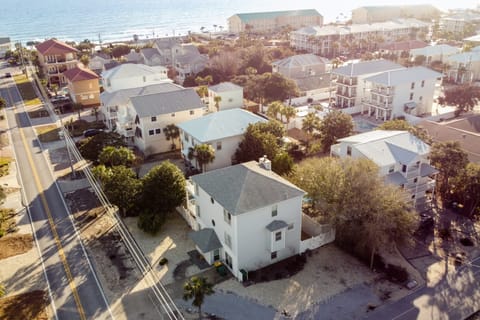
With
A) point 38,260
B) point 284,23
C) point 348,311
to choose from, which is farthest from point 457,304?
point 284,23

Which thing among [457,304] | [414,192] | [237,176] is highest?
[237,176]

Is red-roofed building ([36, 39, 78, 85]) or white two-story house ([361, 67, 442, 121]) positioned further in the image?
red-roofed building ([36, 39, 78, 85])

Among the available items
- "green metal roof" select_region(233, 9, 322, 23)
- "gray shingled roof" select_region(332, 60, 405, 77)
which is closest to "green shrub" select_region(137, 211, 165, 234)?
"gray shingled roof" select_region(332, 60, 405, 77)

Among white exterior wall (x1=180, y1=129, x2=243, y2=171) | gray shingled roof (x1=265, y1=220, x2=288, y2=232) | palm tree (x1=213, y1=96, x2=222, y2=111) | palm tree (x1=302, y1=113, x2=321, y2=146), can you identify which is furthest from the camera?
palm tree (x1=213, y1=96, x2=222, y2=111)

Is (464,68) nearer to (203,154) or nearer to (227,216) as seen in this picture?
(203,154)

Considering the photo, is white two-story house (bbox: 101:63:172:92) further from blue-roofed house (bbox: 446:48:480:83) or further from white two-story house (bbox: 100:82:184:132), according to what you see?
blue-roofed house (bbox: 446:48:480:83)

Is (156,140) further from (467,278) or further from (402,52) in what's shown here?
(402,52)

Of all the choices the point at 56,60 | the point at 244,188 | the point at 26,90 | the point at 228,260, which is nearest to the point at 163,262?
the point at 228,260
